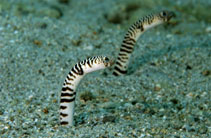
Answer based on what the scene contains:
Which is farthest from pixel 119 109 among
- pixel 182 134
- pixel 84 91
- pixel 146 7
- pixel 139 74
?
pixel 146 7

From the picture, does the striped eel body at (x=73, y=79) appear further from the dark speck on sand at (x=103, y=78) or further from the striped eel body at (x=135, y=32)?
the striped eel body at (x=135, y=32)

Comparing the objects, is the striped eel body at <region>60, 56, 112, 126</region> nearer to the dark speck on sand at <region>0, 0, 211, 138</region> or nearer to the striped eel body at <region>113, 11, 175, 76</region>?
the dark speck on sand at <region>0, 0, 211, 138</region>

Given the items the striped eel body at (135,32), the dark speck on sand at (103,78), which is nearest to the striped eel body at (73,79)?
the dark speck on sand at (103,78)

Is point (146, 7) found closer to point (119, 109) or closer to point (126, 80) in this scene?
point (126, 80)

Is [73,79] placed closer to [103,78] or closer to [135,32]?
[103,78]

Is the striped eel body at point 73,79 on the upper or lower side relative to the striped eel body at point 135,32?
lower

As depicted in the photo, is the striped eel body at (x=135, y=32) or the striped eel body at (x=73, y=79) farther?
the striped eel body at (x=135, y=32)

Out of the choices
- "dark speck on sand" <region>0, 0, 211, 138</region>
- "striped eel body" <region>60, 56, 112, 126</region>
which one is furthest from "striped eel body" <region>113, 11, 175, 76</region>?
"striped eel body" <region>60, 56, 112, 126</region>

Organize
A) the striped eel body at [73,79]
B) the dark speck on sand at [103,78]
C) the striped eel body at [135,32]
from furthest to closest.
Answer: the striped eel body at [135,32] < the dark speck on sand at [103,78] < the striped eel body at [73,79]
